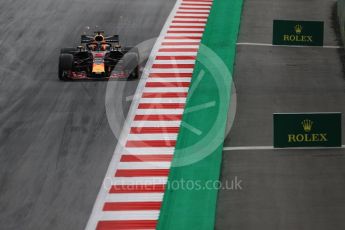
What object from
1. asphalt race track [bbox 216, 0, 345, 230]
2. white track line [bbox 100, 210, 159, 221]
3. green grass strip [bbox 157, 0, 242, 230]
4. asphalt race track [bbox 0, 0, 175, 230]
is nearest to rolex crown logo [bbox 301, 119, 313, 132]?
asphalt race track [bbox 216, 0, 345, 230]

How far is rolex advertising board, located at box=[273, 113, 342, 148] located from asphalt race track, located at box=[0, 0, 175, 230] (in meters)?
4.03

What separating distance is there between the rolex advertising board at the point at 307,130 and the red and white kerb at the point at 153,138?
8.64 feet

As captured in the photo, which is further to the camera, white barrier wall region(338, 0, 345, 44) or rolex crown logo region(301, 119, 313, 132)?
white barrier wall region(338, 0, 345, 44)

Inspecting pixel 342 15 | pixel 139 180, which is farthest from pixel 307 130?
pixel 342 15

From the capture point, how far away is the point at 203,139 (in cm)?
1850

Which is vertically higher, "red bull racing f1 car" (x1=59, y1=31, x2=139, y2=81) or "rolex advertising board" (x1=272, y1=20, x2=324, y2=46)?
"rolex advertising board" (x1=272, y1=20, x2=324, y2=46)

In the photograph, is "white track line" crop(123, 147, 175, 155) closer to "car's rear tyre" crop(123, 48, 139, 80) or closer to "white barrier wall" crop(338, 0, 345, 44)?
"car's rear tyre" crop(123, 48, 139, 80)

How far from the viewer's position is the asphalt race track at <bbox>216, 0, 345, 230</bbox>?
1489cm

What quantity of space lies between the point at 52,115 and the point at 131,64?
3313 millimetres

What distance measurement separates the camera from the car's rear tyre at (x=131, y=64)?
2209 centimetres

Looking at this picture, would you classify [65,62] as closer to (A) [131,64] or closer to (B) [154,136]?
(A) [131,64]

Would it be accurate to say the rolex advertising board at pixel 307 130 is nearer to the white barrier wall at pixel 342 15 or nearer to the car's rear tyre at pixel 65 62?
the car's rear tyre at pixel 65 62

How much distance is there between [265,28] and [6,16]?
404 inches

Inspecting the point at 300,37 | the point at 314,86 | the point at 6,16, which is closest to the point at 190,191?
the point at 314,86
